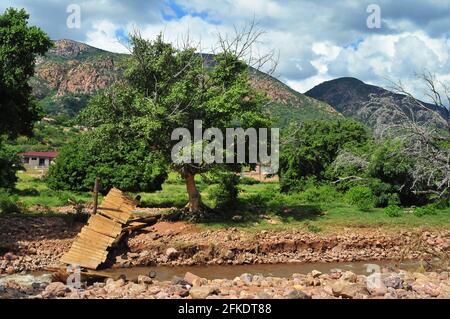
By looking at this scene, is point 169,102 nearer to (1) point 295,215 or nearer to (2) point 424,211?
(1) point 295,215

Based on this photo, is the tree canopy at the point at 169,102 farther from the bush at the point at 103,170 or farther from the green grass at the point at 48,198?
the bush at the point at 103,170

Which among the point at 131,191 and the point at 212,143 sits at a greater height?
the point at 212,143

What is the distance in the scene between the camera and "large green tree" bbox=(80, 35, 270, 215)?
19.9 meters

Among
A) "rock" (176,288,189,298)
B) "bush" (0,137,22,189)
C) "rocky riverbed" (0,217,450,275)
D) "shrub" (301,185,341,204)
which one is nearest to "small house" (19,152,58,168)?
"bush" (0,137,22,189)

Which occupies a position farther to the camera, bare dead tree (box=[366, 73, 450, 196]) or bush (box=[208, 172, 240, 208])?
bush (box=[208, 172, 240, 208])

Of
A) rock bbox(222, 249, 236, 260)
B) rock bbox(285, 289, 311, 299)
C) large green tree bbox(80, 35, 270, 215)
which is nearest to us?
rock bbox(285, 289, 311, 299)

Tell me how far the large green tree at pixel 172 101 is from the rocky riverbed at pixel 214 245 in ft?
8.18

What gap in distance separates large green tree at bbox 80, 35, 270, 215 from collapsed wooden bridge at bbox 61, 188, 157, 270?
7.84 ft

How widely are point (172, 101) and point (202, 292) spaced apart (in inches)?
440

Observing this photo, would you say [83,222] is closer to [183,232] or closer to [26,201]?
[183,232]

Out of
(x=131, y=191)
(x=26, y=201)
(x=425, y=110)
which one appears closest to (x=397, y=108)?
(x=425, y=110)

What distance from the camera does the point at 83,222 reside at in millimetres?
20688

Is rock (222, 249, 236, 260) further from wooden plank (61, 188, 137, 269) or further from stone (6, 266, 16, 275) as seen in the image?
stone (6, 266, 16, 275)
